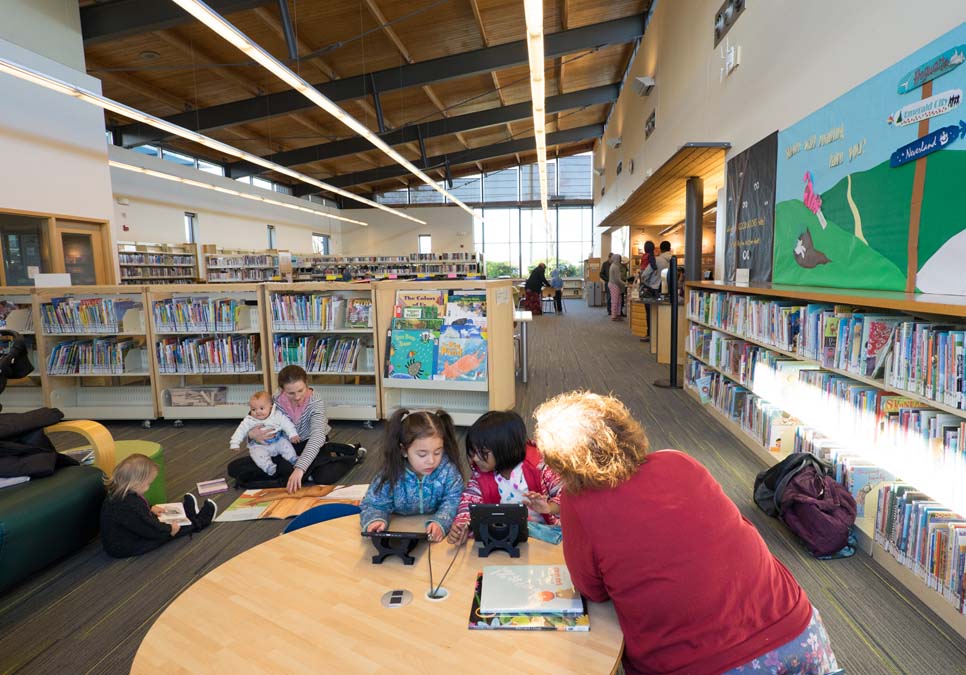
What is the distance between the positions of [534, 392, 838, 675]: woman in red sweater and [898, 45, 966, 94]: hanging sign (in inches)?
109

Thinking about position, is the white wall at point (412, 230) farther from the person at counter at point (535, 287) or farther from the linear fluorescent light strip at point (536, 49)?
the linear fluorescent light strip at point (536, 49)

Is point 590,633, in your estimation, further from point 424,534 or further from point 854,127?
point 854,127

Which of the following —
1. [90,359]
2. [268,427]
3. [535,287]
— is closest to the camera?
[268,427]

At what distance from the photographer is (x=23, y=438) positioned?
2.83 meters

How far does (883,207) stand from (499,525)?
10.5 ft

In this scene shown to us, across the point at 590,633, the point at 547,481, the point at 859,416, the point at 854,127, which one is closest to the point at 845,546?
the point at 859,416

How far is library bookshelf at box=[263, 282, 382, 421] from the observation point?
15.6 feet

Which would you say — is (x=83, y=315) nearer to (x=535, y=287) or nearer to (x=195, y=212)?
(x=195, y=212)

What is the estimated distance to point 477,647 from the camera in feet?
3.73

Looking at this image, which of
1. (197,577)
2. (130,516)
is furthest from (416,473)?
(130,516)

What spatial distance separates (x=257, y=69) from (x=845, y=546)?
425 inches

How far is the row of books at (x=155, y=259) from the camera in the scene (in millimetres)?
11133

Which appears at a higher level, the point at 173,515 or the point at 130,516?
the point at 130,516

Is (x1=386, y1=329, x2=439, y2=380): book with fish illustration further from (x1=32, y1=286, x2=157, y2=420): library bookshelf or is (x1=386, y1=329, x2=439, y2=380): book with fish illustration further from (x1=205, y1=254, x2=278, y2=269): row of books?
(x1=205, y1=254, x2=278, y2=269): row of books
